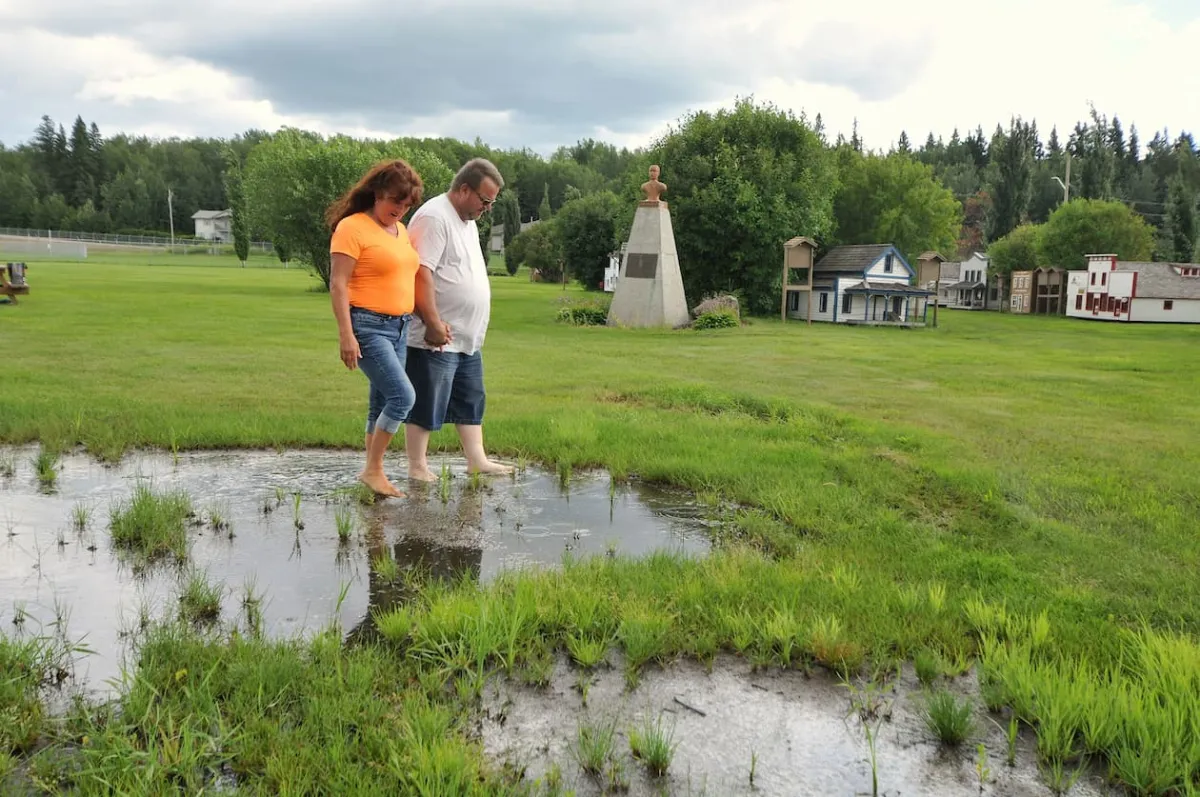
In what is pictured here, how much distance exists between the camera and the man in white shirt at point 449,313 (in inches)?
205

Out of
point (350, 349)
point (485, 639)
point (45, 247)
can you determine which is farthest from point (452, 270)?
point (45, 247)

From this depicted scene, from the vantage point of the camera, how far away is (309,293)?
130ft

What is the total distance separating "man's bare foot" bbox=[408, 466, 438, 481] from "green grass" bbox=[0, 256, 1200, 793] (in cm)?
97

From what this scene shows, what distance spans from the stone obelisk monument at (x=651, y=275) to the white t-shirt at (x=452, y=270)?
64.7 ft

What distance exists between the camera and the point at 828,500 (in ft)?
16.9

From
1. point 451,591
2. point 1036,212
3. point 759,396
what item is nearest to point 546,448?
point 451,591

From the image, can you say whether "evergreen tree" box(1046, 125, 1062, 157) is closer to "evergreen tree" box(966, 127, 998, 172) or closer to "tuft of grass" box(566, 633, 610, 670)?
"evergreen tree" box(966, 127, 998, 172)

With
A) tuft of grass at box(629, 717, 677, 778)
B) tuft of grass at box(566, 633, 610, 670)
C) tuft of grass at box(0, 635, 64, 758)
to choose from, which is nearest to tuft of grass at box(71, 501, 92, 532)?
tuft of grass at box(0, 635, 64, 758)

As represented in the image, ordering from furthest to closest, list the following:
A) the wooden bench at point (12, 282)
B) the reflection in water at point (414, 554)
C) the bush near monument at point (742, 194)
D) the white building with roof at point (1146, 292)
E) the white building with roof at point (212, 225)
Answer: the white building with roof at point (212, 225) < the white building with roof at point (1146, 292) < the bush near monument at point (742, 194) < the wooden bench at point (12, 282) < the reflection in water at point (414, 554)

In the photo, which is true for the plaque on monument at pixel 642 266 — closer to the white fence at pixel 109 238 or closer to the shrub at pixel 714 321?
the shrub at pixel 714 321

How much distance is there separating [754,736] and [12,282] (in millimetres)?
27931

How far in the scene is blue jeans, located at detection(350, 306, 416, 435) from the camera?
4.98 meters

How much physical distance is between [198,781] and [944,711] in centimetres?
216

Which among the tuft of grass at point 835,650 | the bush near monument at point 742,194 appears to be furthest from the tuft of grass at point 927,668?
the bush near monument at point 742,194
